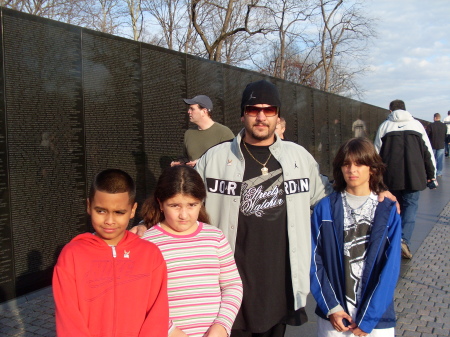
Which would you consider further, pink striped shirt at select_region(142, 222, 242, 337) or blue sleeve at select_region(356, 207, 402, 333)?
blue sleeve at select_region(356, 207, 402, 333)

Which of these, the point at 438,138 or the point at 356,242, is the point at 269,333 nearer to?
the point at 356,242

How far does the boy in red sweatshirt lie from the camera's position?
1950mm

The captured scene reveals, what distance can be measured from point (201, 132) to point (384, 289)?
3.36 m

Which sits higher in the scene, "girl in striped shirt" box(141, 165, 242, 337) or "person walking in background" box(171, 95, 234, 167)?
"person walking in background" box(171, 95, 234, 167)

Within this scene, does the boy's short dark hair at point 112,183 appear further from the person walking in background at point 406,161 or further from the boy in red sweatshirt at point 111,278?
the person walking in background at point 406,161

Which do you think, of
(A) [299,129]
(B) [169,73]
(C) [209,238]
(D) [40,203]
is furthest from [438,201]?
(C) [209,238]

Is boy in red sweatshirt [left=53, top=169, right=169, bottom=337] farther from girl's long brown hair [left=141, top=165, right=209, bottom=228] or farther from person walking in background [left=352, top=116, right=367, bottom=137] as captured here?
person walking in background [left=352, top=116, right=367, bottom=137]

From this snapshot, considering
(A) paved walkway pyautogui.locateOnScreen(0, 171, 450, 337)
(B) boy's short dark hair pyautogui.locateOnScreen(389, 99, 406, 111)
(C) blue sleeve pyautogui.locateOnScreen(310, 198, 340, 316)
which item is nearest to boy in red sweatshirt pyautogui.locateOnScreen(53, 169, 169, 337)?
(C) blue sleeve pyautogui.locateOnScreen(310, 198, 340, 316)

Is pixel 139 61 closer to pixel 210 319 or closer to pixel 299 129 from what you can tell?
pixel 210 319

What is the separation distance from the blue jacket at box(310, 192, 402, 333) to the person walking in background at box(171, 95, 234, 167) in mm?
2760

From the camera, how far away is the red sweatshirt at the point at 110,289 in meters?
1.94

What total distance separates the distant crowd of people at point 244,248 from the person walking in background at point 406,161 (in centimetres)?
364

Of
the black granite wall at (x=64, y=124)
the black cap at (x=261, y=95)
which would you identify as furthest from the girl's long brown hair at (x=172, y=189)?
the black granite wall at (x=64, y=124)

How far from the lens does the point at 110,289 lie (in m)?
2.02
